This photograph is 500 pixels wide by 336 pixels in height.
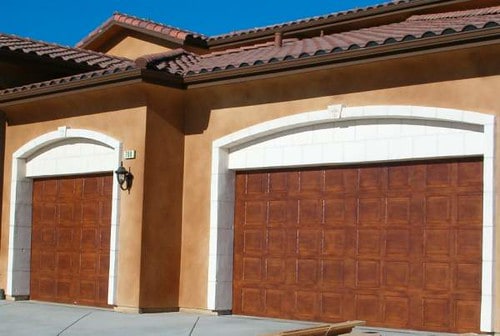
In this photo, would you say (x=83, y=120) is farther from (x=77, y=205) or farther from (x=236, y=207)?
(x=236, y=207)

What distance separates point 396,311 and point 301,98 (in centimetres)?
369

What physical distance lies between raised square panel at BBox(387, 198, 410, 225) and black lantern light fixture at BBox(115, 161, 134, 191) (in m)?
4.76

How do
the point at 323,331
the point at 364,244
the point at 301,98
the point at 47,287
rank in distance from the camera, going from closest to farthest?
the point at 323,331 → the point at 364,244 → the point at 301,98 → the point at 47,287

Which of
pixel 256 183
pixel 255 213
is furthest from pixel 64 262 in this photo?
pixel 256 183

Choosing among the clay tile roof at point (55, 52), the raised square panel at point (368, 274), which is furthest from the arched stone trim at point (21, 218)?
the raised square panel at point (368, 274)

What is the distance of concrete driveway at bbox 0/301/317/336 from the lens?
13055mm

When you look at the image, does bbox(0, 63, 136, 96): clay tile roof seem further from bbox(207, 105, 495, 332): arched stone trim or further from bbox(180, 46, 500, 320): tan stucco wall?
bbox(207, 105, 495, 332): arched stone trim

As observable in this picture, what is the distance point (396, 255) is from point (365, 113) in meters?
2.18

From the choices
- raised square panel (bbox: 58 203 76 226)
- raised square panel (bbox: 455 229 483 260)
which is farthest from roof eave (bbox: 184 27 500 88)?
raised square panel (bbox: 58 203 76 226)

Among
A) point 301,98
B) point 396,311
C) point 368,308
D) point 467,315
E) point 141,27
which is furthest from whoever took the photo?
point 141,27

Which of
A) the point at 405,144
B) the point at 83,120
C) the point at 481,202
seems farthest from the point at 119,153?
the point at 481,202

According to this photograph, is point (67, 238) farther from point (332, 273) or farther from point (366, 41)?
point (366, 41)

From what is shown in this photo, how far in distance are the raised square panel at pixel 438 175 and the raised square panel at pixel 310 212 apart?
2.05m

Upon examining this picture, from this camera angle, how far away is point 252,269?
1520 cm
